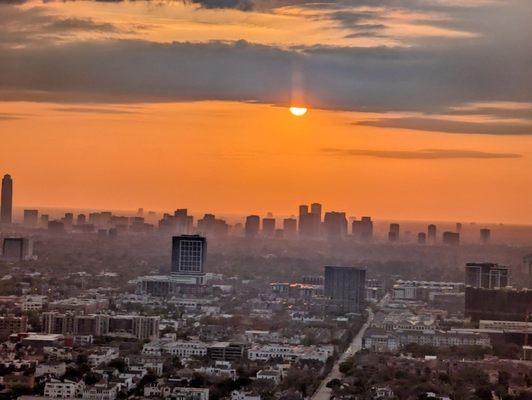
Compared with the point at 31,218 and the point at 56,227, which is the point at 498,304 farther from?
the point at 56,227

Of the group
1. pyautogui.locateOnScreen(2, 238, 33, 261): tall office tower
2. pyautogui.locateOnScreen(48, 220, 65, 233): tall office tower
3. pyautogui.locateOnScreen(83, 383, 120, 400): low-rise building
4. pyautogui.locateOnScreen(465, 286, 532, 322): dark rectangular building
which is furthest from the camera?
pyautogui.locateOnScreen(48, 220, 65, 233): tall office tower

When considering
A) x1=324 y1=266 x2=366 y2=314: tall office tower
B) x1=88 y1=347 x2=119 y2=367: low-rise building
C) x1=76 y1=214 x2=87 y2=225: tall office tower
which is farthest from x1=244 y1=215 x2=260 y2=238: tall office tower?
x1=88 y1=347 x2=119 y2=367: low-rise building

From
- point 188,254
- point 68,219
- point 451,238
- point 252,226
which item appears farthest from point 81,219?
point 451,238

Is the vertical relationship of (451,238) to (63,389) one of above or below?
above

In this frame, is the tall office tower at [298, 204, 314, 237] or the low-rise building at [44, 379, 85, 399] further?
the tall office tower at [298, 204, 314, 237]

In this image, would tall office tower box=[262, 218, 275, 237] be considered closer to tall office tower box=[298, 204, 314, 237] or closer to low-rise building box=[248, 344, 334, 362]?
tall office tower box=[298, 204, 314, 237]
